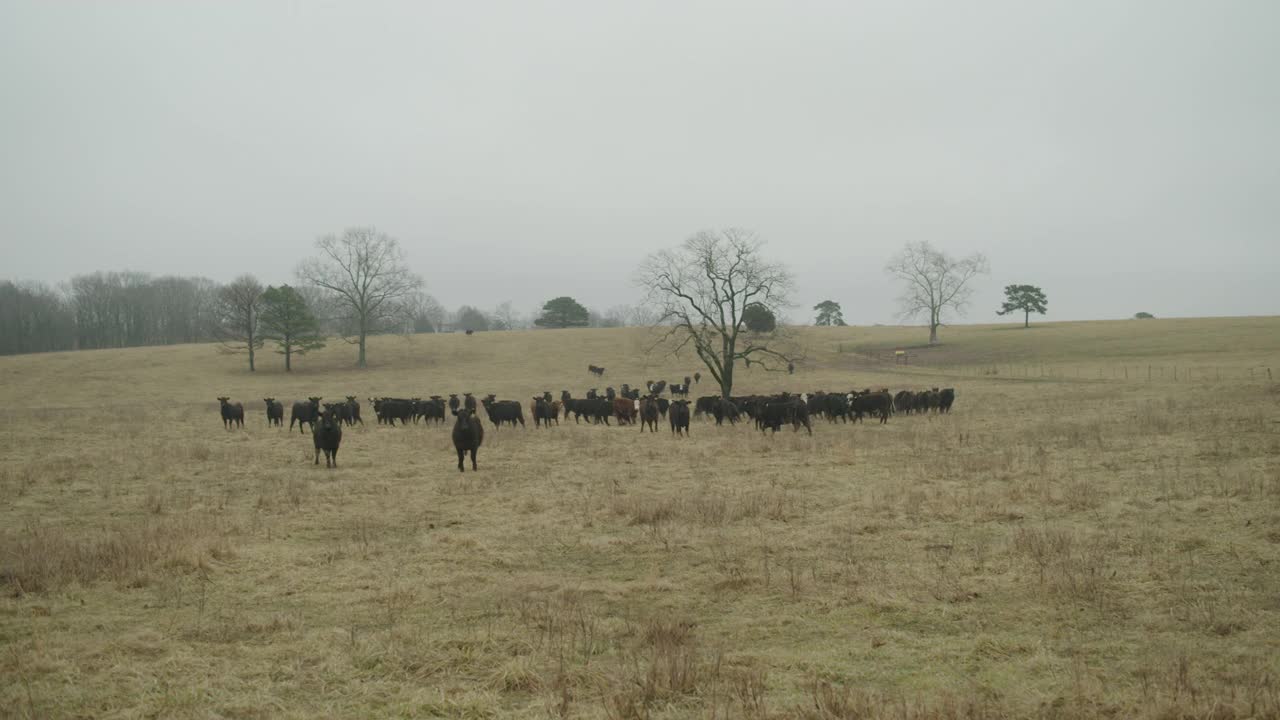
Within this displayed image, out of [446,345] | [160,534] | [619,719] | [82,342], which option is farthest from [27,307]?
[619,719]

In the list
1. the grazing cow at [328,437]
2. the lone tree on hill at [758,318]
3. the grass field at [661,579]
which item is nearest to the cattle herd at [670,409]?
the grass field at [661,579]

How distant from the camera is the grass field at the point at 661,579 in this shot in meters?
5.31

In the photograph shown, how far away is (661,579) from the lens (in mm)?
8164

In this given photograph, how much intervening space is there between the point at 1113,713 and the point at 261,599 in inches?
299

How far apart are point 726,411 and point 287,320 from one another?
44299mm

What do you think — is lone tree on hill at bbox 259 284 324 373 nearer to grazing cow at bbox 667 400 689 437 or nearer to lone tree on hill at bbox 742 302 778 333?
lone tree on hill at bbox 742 302 778 333

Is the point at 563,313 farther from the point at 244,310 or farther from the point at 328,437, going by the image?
the point at 328,437

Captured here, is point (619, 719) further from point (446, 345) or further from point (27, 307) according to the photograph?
point (27, 307)

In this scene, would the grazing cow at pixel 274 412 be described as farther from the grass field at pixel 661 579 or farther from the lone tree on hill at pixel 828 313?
the lone tree on hill at pixel 828 313

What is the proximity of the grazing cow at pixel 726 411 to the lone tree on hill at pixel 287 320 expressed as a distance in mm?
42830

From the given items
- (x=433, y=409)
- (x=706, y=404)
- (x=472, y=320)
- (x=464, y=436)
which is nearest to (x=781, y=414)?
(x=706, y=404)

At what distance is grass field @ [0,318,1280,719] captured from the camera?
5.31 m

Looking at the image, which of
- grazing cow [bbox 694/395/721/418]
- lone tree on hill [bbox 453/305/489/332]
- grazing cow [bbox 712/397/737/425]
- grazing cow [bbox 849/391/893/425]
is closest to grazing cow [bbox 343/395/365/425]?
grazing cow [bbox 694/395/721/418]

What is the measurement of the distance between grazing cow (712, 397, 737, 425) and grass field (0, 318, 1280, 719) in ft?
27.7
